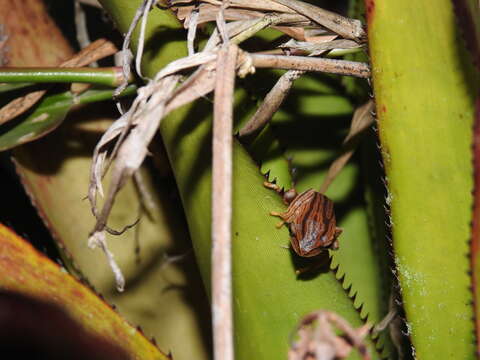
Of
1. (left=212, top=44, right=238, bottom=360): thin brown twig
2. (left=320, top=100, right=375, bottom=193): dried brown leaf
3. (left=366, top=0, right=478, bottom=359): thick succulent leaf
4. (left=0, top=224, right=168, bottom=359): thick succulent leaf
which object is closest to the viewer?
Answer: (left=212, top=44, right=238, bottom=360): thin brown twig

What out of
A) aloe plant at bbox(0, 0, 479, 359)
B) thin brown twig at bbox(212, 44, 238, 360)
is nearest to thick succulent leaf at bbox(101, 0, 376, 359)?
aloe plant at bbox(0, 0, 479, 359)

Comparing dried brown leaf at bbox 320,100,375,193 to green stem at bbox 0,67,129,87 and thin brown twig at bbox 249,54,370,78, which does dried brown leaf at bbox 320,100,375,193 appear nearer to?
thin brown twig at bbox 249,54,370,78

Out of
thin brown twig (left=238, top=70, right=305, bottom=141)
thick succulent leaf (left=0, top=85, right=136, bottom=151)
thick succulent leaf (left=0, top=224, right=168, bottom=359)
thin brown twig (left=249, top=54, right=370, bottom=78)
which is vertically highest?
thin brown twig (left=249, top=54, right=370, bottom=78)

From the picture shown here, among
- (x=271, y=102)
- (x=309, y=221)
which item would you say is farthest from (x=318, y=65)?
(x=309, y=221)

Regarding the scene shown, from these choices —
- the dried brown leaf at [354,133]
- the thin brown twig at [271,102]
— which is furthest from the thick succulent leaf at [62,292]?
the dried brown leaf at [354,133]

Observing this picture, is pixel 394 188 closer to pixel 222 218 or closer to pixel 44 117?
pixel 222 218

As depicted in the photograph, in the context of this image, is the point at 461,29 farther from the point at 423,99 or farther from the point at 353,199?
the point at 353,199

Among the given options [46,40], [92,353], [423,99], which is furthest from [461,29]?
[46,40]
